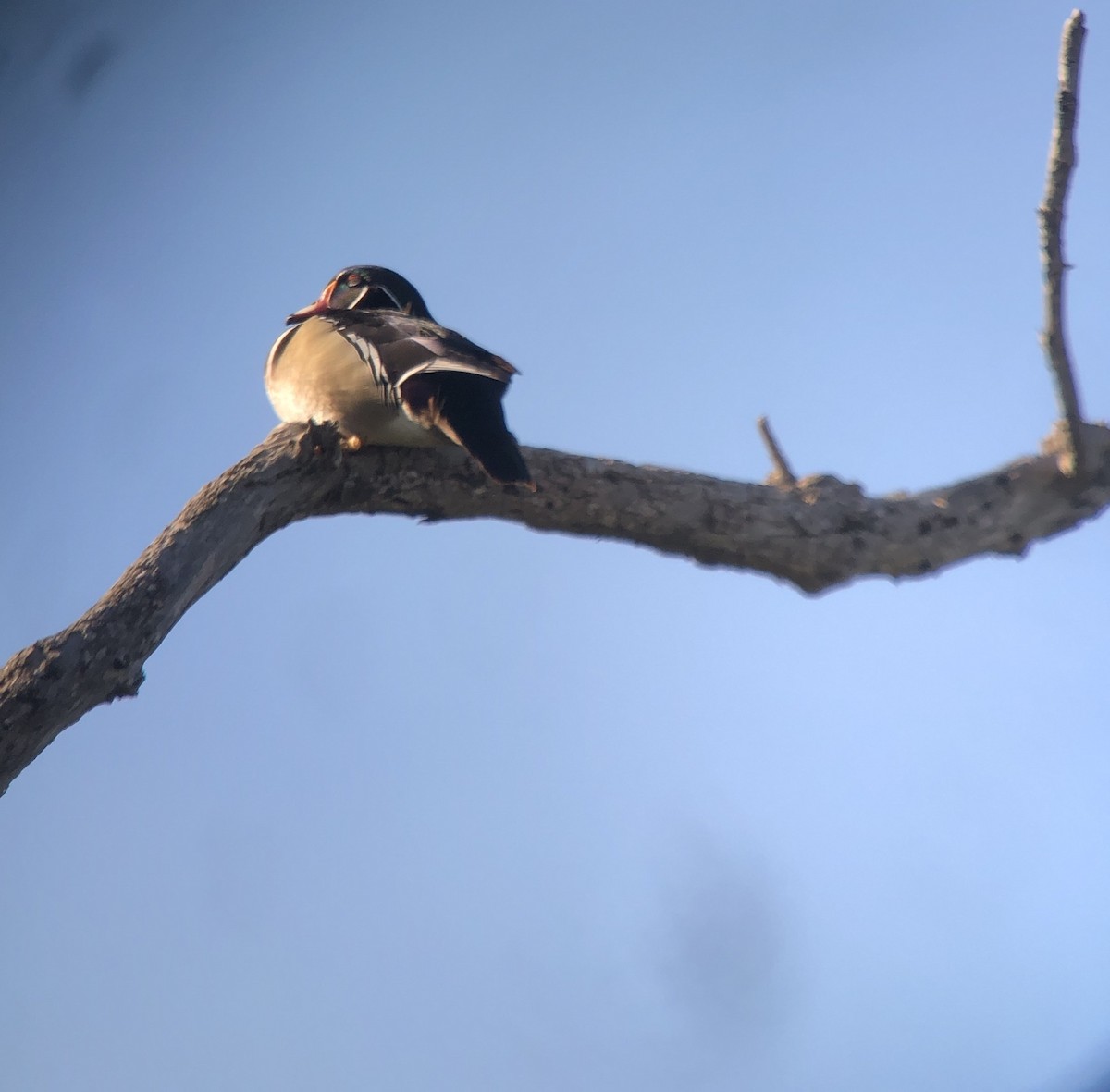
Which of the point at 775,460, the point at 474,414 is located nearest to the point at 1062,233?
the point at 775,460

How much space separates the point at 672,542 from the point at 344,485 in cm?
53

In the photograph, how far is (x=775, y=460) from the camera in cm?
203

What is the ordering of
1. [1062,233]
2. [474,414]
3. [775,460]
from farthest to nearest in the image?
[775,460] → [1062,233] → [474,414]

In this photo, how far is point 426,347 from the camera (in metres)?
1.62

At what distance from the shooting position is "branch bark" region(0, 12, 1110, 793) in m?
1.20

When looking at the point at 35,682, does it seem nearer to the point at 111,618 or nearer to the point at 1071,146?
the point at 111,618

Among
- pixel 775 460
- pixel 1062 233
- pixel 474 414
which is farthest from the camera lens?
pixel 775 460

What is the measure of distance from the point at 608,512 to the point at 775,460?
0.45m

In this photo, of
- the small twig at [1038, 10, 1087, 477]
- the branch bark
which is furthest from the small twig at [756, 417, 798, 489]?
the small twig at [1038, 10, 1087, 477]

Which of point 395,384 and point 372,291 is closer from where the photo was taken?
point 395,384

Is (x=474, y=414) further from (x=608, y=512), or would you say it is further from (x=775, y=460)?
(x=775, y=460)

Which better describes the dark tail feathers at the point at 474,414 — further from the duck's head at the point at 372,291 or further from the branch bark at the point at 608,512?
the duck's head at the point at 372,291

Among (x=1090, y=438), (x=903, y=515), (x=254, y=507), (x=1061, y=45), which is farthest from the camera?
(x=1090, y=438)

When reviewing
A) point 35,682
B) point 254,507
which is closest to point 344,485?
point 254,507
